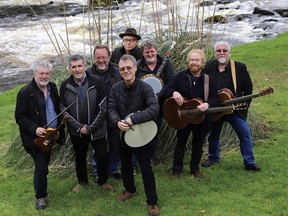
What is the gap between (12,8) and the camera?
3181 cm

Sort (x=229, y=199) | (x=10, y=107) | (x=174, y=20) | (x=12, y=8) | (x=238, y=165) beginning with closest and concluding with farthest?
(x=229, y=199)
(x=238, y=165)
(x=174, y=20)
(x=10, y=107)
(x=12, y=8)

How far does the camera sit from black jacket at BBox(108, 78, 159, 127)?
507cm

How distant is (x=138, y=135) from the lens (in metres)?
5.07

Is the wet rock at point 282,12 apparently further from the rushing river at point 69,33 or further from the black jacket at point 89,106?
the black jacket at point 89,106

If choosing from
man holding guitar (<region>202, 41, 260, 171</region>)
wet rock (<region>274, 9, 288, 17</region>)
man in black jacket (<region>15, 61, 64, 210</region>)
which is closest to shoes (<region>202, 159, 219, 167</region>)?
man holding guitar (<region>202, 41, 260, 171</region>)

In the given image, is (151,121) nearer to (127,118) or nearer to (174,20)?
(127,118)

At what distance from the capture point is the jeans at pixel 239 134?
247 inches

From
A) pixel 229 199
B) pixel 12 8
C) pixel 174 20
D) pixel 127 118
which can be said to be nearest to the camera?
pixel 127 118

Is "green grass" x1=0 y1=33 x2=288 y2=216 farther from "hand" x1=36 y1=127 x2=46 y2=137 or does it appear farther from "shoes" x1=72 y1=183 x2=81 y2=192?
"hand" x1=36 y1=127 x2=46 y2=137

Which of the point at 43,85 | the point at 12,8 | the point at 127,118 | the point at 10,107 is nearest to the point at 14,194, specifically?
the point at 43,85

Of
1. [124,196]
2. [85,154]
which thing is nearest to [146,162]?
[124,196]

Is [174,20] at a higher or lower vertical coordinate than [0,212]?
higher

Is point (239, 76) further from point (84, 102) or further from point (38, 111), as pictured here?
point (38, 111)

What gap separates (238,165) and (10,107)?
6.55m
